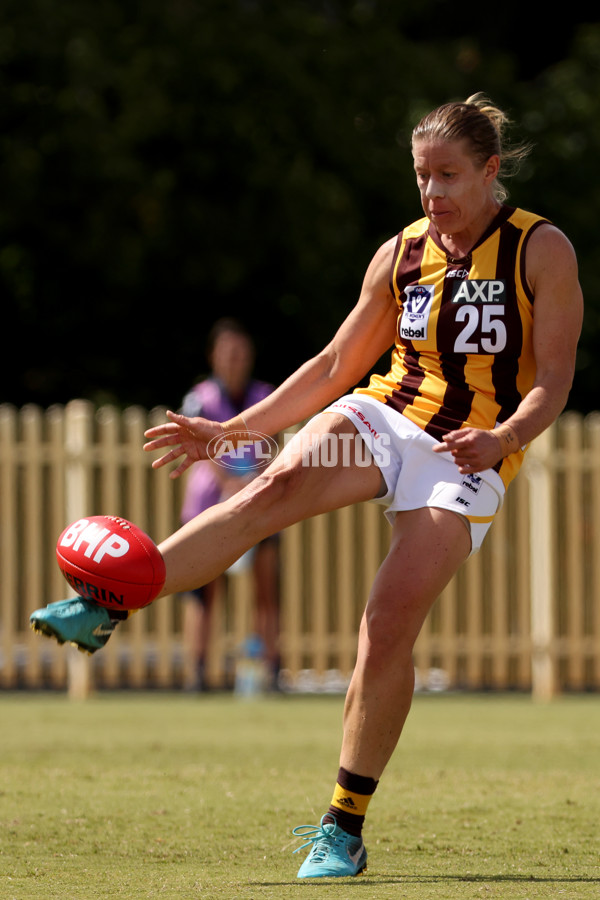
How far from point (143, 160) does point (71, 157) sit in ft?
2.72

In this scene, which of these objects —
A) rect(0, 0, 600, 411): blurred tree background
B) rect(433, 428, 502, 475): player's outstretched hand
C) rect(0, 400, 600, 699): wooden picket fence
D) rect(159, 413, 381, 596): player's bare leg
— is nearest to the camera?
rect(433, 428, 502, 475): player's outstretched hand

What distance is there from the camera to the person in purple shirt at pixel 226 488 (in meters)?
9.49

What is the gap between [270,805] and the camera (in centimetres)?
522

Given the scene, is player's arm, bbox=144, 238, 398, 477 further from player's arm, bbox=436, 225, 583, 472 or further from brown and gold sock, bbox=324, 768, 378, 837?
brown and gold sock, bbox=324, 768, 378, 837

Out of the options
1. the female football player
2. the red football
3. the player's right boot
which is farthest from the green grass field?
the red football

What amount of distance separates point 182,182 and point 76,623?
36.2 ft

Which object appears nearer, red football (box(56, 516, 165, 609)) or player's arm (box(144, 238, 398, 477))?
red football (box(56, 516, 165, 609))

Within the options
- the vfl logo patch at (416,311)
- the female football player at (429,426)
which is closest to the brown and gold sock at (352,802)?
the female football player at (429,426)

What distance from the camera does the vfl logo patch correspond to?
4215 millimetres

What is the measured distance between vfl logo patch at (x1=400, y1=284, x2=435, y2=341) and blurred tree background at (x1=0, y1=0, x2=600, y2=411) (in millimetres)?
9830

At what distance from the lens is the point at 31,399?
48.2 ft

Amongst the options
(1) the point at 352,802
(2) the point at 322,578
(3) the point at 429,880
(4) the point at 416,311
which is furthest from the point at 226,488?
(3) the point at 429,880

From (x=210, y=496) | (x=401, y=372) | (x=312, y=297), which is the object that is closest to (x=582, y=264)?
(x=312, y=297)

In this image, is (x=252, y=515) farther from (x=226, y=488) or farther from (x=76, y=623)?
(x=226, y=488)
